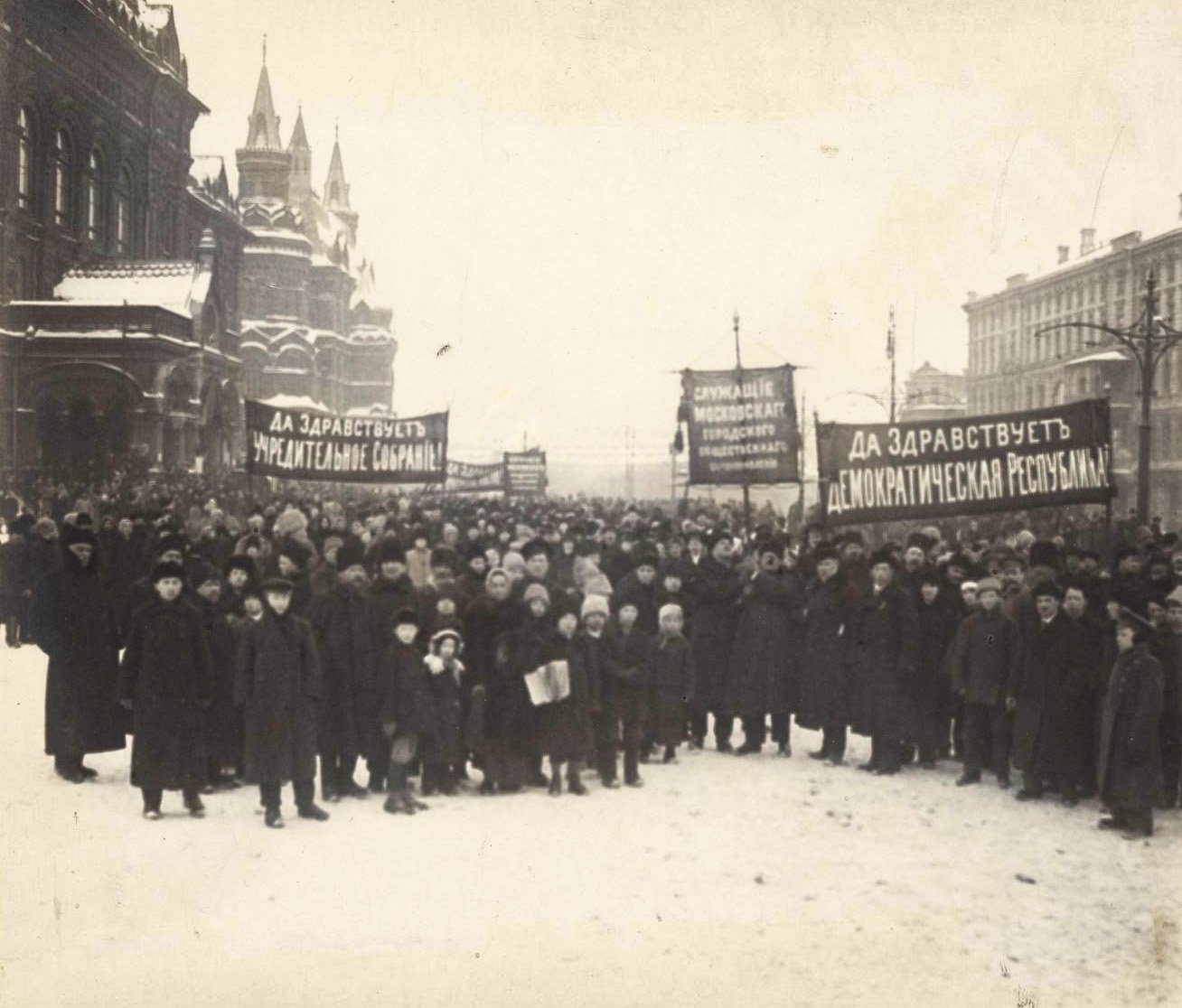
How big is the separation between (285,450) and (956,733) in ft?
24.3

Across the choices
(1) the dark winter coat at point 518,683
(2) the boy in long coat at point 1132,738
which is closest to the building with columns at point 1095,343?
(2) the boy in long coat at point 1132,738

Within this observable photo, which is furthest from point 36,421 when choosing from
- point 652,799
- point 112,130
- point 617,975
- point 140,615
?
point 617,975

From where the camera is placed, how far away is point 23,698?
435 inches

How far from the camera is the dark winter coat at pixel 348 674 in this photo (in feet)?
27.5

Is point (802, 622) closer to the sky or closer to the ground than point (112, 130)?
closer to the ground

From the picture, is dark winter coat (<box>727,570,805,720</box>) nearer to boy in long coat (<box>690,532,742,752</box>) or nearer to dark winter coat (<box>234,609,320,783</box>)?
boy in long coat (<box>690,532,742,752</box>)

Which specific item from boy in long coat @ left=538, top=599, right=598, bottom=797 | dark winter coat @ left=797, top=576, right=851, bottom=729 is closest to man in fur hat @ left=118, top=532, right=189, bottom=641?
boy in long coat @ left=538, top=599, right=598, bottom=797

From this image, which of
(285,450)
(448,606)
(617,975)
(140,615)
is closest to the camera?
(617,975)

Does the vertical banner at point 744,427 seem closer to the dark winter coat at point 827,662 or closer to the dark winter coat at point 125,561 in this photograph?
the dark winter coat at point 827,662

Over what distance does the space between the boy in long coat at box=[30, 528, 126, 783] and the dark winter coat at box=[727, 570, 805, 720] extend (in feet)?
16.3

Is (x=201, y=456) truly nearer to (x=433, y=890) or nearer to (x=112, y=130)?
(x=112, y=130)

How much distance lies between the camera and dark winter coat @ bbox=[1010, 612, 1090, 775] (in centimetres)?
853

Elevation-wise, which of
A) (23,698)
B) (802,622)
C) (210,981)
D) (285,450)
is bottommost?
(210,981)

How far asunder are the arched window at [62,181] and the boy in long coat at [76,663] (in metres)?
16.6
